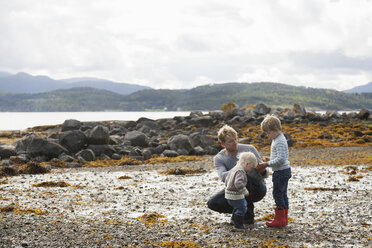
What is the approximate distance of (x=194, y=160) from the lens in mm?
21453

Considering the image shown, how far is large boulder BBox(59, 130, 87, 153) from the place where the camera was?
22.5 m

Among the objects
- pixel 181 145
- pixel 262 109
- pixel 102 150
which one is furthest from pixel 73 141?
pixel 262 109

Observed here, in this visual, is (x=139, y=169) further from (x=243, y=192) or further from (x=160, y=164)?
(x=243, y=192)

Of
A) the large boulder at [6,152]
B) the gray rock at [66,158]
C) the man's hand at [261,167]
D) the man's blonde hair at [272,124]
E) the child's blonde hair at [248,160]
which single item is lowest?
the gray rock at [66,158]

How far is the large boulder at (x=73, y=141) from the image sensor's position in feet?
74.0

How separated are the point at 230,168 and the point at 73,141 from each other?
17.2m

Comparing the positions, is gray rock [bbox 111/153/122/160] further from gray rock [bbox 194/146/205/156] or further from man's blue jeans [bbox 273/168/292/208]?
man's blue jeans [bbox 273/168/292/208]

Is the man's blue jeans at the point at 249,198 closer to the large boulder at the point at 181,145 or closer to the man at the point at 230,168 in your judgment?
the man at the point at 230,168

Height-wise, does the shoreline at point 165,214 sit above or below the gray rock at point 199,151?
above

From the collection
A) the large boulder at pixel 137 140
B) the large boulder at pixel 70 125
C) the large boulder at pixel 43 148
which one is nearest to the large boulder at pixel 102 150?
the large boulder at pixel 43 148

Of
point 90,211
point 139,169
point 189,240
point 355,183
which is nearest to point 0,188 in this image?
point 90,211

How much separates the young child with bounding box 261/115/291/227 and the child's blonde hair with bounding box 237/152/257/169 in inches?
10.6

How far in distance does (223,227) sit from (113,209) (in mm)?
3219

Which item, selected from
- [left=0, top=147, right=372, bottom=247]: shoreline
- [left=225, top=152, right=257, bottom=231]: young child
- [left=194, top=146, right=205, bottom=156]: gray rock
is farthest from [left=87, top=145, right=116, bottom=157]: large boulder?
[left=225, top=152, right=257, bottom=231]: young child
